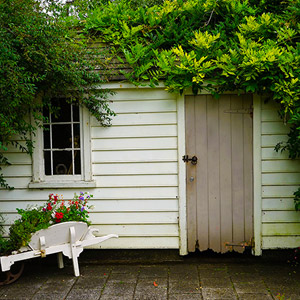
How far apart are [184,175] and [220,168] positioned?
0.52 metres

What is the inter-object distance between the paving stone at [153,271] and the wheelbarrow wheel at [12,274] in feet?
4.97

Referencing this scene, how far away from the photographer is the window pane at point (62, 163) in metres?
5.54

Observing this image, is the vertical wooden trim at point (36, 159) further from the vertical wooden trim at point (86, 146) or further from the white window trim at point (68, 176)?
the vertical wooden trim at point (86, 146)

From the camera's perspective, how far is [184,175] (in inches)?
209

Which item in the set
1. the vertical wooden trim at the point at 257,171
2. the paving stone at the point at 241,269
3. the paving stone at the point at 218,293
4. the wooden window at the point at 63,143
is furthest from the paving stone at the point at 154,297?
the wooden window at the point at 63,143

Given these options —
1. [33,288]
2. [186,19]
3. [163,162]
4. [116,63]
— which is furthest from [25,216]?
[186,19]

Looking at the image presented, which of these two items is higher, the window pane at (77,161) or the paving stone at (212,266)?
the window pane at (77,161)

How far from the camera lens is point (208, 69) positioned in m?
4.87

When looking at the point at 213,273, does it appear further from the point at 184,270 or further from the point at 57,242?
the point at 57,242

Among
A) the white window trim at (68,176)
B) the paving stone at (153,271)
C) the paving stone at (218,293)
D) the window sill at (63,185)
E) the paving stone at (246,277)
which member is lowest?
the paving stone at (218,293)

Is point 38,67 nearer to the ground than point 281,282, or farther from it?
farther from it

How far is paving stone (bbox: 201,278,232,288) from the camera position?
14.6 ft

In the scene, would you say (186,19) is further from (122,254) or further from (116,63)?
(122,254)

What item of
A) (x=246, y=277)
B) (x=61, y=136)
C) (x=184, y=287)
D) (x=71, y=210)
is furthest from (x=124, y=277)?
(x=61, y=136)
